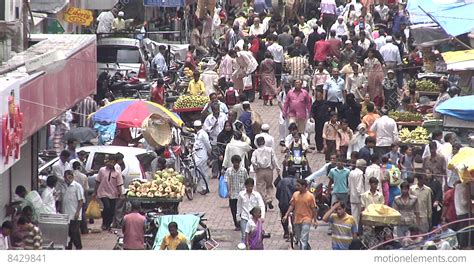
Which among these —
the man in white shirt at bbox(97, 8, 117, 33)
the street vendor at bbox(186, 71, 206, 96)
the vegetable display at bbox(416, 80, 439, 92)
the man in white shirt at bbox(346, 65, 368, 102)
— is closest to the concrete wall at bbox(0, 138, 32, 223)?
the street vendor at bbox(186, 71, 206, 96)

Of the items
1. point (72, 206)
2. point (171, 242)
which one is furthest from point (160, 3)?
point (171, 242)

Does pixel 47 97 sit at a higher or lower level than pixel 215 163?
higher

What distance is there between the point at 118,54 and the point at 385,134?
10.2 m

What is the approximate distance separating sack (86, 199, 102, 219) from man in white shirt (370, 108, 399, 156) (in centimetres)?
478

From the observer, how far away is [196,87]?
3209 cm

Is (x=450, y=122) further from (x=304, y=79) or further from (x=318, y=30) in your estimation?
(x=318, y=30)

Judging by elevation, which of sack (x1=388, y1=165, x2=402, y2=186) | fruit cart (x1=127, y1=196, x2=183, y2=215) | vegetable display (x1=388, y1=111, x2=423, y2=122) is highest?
sack (x1=388, y1=165, x2=402, y2=186)

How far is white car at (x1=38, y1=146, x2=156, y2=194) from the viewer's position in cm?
2598

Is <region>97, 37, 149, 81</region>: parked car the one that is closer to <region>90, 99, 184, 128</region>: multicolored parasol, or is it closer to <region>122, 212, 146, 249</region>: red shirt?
<region>90, 99, 184, 128</region>: multicolored parasol

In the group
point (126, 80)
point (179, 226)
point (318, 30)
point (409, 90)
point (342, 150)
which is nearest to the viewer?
point (179, 226)

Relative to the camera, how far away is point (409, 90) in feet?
105

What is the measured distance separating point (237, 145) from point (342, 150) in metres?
2.40

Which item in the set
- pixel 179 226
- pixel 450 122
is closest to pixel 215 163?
pixel 450 122

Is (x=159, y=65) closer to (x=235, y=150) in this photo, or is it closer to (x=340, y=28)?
(x=340, y=28)
